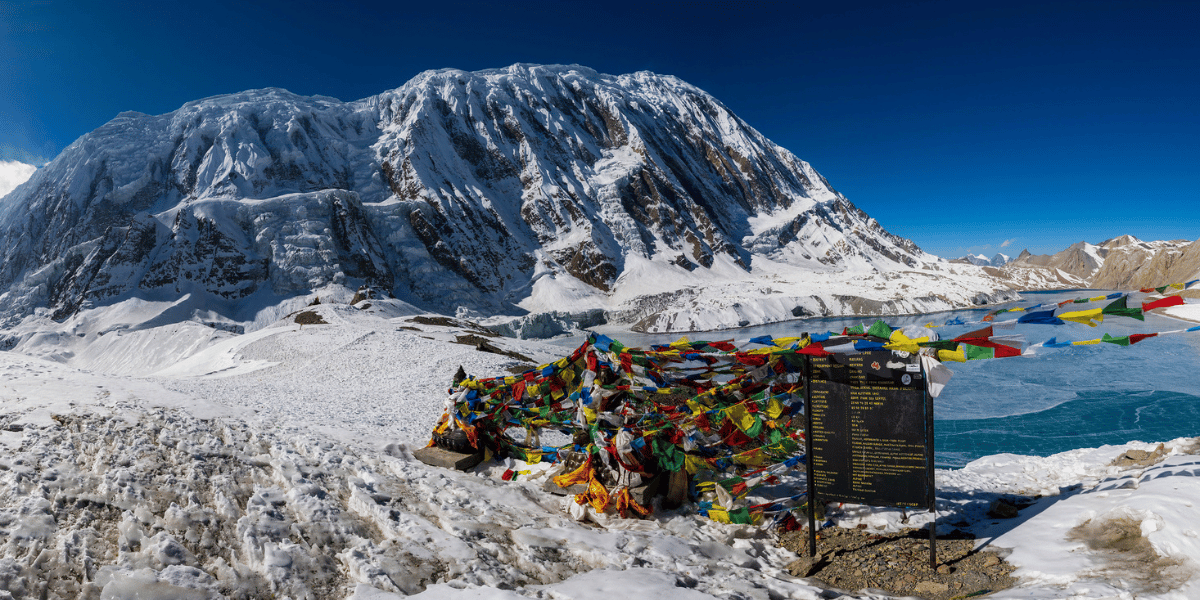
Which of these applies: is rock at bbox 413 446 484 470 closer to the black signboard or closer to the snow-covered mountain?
the black signboard

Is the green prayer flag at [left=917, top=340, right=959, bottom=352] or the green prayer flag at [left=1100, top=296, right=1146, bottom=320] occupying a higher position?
the green prayer flag at [left=1100, top=296, right=1146, bottom=320]

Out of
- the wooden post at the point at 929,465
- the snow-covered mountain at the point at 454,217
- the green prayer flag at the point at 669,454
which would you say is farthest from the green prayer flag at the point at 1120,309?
the snow-covered mountain at the point at 454,217

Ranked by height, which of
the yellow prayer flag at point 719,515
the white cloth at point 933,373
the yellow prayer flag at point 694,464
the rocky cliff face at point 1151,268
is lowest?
the yellow prayer flag at point 719,515

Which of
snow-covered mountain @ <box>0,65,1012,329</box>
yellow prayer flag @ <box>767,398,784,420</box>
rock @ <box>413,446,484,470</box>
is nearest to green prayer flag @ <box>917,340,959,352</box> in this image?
yellow prayer flag @ <box>767,398,784,420</box>

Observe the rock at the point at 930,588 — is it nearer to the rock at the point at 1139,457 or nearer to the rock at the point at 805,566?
the rock at the point at 805,566

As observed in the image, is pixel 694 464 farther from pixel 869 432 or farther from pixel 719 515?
pixel 869 432

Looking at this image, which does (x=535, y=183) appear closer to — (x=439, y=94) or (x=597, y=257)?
(x=597, y=257)
